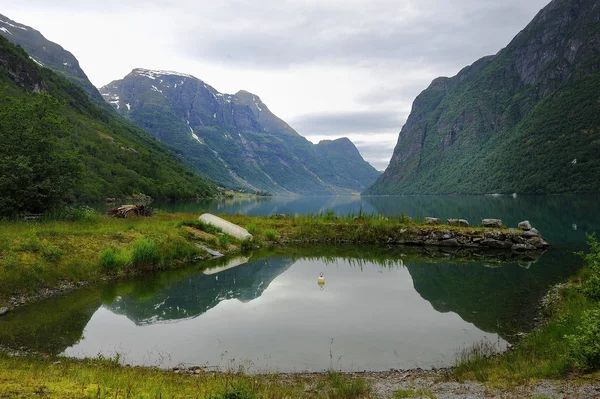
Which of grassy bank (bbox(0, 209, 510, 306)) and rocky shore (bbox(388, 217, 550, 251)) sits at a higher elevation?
rocky shore (bbox(388, 217, 550, 251))

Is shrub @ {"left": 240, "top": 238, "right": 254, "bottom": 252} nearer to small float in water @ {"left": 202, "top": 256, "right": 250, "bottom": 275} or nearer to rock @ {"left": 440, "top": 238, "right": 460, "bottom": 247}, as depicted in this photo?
small float in water @ {"left": 202, "top": 256, "right": 250, "bottom": 275}

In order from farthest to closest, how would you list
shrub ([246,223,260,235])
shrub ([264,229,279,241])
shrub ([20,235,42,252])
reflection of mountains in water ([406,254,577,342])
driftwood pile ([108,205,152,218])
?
shrub ([246,223,260,235]) → shrub ([264,229,279,241]) → driftwood pile ([108,205,152,218]) → shrub ([20,235,42,252]) → reflection of mountains in water ([406,254,577,342])

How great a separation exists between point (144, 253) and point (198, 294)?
23.6 ft

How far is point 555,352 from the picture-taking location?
10.4m

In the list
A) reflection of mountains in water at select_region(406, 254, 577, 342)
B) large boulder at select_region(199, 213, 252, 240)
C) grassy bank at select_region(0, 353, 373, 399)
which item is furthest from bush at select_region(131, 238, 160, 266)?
reflection of mountains in water at select_region(406, 254, 577, 342)

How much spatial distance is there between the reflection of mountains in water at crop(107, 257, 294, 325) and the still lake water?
59mm

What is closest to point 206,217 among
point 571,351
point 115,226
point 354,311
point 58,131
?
point 115,226

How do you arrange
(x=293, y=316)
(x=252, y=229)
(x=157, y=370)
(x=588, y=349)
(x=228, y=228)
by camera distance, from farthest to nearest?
(x=252, y=229) < (x=228, y=228) < (x=293, y=316) < (x=157, y=370) < (x=588, y=349)

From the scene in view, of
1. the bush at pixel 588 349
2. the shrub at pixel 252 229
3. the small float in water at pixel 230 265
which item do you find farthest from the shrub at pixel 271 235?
the bush at pixel 588 349

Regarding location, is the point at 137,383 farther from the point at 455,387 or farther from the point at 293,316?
the point at 293,316

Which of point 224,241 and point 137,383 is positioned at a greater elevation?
point 224,241

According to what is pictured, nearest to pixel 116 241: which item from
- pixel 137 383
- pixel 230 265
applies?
pixel 230 265

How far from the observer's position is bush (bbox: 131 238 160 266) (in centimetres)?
2455

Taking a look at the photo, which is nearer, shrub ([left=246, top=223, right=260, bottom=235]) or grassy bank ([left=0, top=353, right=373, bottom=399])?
grassy bank ([left=0, top=353, right=373, bottom=399])
